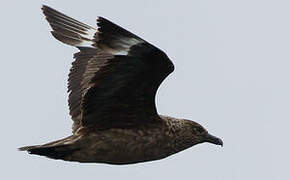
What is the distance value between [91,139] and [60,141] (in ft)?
1.04

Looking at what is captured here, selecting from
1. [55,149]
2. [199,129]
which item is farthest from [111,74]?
[199,129]

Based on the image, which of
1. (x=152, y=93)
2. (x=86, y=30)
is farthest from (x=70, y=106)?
(x=152, y=93)

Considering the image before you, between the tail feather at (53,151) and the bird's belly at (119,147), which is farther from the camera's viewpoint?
the bird's belly at (119,147)

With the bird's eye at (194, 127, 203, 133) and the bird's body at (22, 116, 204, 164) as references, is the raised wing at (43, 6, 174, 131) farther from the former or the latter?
the bird's eye at (194, 127, 203, 133)

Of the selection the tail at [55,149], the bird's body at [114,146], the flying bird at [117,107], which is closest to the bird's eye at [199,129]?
the flying bird at [117,107]

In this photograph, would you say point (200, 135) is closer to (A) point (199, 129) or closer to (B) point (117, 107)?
(A) point (199, 129)

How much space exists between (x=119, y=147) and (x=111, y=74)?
90 cm

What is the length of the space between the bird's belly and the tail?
0.08m

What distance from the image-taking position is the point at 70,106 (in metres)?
10.1

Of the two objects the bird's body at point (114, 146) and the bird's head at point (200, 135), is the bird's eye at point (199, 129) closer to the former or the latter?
the bird's head at point (200, 135)

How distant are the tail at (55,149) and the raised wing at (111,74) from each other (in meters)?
0.32

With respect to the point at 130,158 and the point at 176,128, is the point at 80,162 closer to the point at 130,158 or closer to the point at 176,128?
the point at 130,158

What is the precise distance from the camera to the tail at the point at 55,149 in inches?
350

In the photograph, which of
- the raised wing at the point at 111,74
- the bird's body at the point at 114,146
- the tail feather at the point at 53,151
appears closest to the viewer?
the raised wing at the point at 111,74
